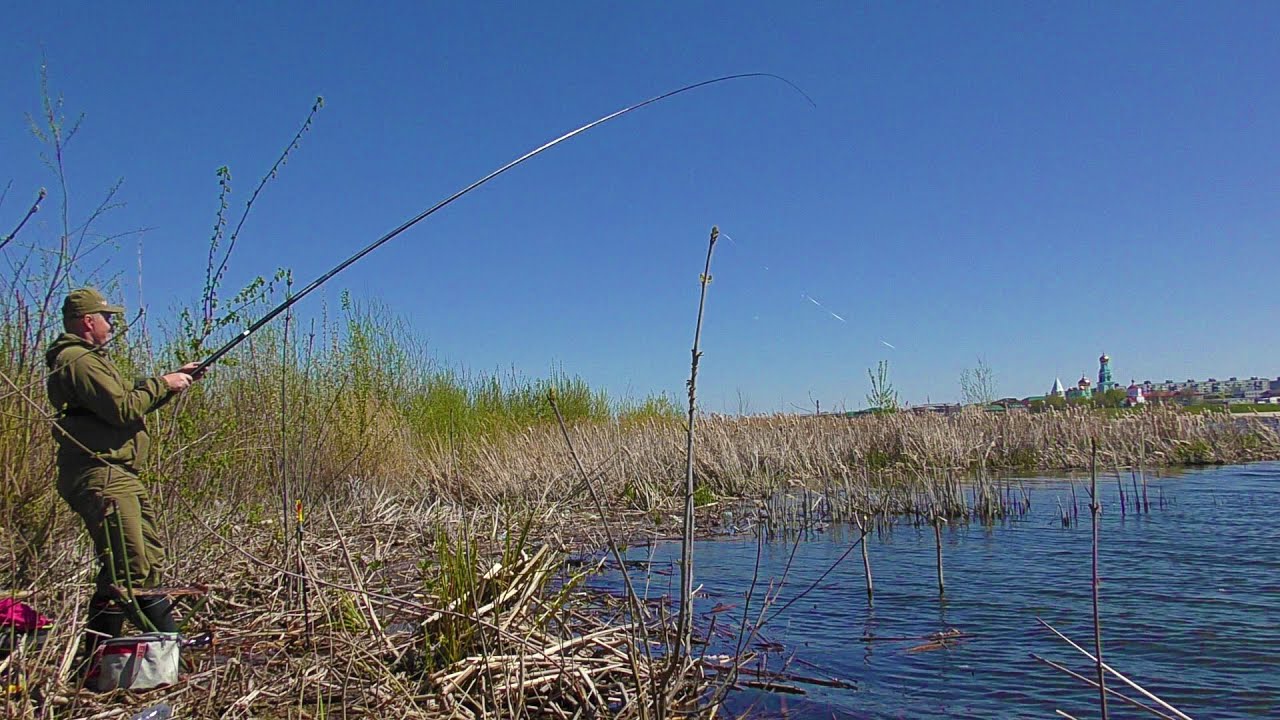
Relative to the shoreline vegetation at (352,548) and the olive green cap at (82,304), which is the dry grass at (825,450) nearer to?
the shoreline vegetation at (352,548)

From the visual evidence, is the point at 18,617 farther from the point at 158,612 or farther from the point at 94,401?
the point at 94,401

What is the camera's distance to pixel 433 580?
4164mm

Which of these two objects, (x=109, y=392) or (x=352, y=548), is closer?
(x=109, y=392)

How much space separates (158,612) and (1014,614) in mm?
5210

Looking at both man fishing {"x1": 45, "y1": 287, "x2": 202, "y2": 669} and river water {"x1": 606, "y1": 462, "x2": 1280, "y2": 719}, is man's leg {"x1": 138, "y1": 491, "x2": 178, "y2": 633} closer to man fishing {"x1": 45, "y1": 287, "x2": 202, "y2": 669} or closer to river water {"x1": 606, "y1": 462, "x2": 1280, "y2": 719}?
man fishing {"x1": 45, "y1": 287, "x2": 202, "y2": 669}

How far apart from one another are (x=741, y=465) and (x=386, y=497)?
5652 millimetres

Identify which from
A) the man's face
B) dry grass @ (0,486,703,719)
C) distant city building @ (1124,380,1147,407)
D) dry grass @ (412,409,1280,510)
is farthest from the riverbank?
distant city building @ (1124,380,1147,407)

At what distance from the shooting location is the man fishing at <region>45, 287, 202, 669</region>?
3.91 meters

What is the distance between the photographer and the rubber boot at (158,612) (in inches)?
158

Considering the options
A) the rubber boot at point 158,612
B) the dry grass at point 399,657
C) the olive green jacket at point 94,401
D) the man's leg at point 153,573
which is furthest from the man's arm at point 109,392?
the rubber boot at point 158,612

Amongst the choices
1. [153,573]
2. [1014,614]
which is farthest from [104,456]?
[1014,614]

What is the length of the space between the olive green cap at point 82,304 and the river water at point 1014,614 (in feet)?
9.76

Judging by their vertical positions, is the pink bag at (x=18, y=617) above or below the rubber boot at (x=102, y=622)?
above

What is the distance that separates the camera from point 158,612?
13.2 ft
